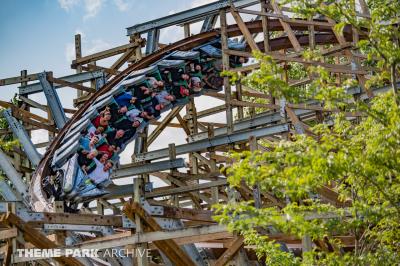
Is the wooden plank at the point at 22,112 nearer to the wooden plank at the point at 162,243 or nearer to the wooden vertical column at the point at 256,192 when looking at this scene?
the wooden vertical column at the point at 256,192

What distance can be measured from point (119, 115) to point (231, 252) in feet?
13.7

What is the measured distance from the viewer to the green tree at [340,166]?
6680mm

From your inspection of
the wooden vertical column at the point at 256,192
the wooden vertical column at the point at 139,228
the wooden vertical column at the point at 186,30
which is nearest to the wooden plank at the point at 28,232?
the wooden vertical column at the point at 139,228

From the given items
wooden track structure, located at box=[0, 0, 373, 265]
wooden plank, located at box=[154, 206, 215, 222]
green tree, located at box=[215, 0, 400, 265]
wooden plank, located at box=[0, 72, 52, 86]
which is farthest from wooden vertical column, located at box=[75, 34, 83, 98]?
green tree, located at box=[215, 0, 400, 265]

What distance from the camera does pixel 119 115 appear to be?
1280 centimetres

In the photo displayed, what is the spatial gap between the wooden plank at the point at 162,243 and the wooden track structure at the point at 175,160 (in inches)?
0.5

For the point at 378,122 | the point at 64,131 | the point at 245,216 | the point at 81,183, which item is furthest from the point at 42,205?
the point at 378,122

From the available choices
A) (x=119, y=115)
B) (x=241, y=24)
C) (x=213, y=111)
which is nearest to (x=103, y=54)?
(x=119, y=115)

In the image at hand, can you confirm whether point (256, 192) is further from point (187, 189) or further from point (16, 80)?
point (16, 80)

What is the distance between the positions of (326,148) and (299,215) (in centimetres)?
61

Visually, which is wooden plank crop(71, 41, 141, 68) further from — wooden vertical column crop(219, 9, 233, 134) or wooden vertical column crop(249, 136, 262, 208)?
wooden vertical column crop(249, 136, 262, 208)

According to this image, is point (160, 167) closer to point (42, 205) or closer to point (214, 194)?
point (214, 194)

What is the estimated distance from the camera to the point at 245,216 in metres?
7.07

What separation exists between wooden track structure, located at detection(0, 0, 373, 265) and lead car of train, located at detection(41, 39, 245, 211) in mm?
238
